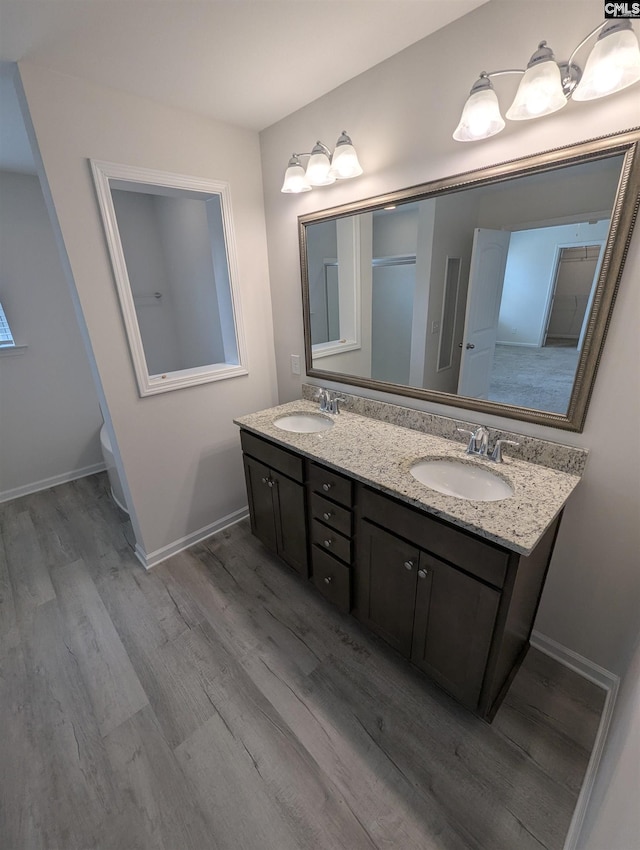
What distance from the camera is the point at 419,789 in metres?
1.15

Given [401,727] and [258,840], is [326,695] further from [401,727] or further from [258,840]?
[258,840]

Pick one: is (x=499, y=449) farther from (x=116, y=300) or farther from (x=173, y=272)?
(x=173, y=272)

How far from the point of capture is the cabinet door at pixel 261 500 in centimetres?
190

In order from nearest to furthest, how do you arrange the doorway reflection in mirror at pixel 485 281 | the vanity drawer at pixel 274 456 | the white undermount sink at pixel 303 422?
the doorway reflection in mirror at pixel 485 281, the vanity drawer at pixel 274 456, the white undermount sink at pixel 303 422

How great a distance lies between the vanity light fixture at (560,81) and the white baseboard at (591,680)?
1.94m

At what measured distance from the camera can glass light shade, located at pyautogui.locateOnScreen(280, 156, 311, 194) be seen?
66.9 inches

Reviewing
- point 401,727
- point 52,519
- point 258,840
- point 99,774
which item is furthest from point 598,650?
point 52,519

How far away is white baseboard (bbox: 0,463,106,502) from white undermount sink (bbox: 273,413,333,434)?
233 centimetres

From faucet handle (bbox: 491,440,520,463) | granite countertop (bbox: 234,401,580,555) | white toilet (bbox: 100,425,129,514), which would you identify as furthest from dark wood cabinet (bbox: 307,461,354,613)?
white toilet (bbox: 100,425,129,514)

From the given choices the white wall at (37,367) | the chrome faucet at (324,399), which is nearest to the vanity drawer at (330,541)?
the chrome faucet at (324,399)

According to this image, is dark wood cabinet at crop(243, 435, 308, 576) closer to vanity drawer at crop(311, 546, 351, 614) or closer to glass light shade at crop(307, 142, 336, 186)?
vanity drawer at crop(311, 546, 351, 614)

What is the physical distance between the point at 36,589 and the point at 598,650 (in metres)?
2.77

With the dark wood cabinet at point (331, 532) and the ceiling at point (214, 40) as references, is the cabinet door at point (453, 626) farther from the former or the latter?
the ceiling at point (214, 40)

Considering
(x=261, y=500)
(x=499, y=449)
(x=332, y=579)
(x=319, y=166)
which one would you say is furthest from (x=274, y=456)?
(x=319, y=166)
